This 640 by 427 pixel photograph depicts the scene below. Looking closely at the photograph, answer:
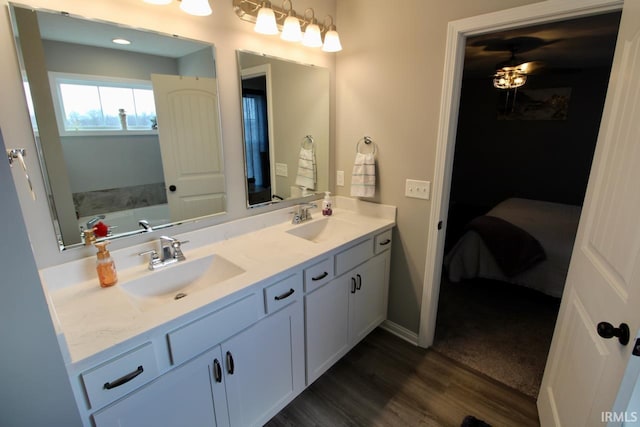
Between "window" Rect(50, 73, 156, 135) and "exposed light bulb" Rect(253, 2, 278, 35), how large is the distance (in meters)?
A: 0.66

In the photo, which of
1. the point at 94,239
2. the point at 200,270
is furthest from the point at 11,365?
the point at 200,270

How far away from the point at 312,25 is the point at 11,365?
1986 mm

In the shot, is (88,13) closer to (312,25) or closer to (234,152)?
(234,152)

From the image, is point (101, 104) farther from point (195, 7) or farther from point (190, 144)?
point (195, 7)

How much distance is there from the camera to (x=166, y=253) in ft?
4.69

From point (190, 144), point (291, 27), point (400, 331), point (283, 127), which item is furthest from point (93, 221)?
point (400, 331)

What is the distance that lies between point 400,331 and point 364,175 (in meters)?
1.21

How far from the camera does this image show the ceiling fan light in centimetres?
132

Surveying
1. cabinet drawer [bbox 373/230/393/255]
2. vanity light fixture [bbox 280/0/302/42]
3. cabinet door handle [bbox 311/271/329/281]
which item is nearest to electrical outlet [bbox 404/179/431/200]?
cabinet drawer [bbox 373/230/393/255]

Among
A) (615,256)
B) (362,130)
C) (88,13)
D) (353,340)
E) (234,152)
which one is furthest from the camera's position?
(362,130)

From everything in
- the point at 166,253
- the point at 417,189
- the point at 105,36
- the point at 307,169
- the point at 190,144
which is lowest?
the point at 166,253

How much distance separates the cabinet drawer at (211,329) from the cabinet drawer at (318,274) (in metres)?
0.32

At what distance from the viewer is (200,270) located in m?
1.50

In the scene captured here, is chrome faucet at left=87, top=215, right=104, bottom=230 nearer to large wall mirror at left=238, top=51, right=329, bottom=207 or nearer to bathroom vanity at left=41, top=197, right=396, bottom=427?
bathroom vanity at left=41, top=197, right=396, bottom=427
